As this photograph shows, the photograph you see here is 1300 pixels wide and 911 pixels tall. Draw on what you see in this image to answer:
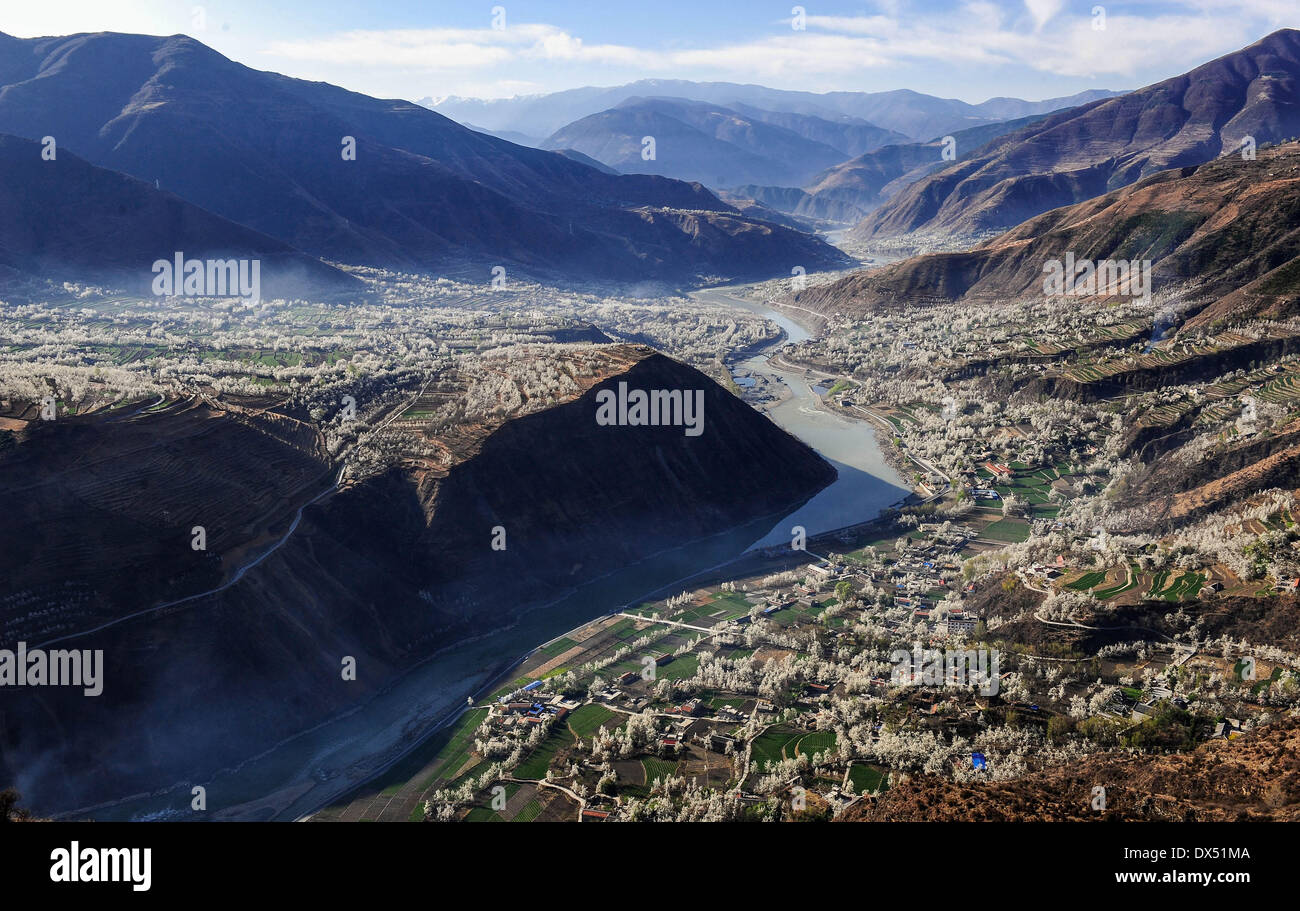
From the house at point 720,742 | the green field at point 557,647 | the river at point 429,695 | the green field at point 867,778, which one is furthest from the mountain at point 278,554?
the green field at point 867,778

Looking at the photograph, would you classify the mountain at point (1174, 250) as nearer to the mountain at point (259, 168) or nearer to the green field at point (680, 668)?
the mountain at point (259, 168)

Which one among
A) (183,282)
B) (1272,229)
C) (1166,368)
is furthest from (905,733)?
(183,282)

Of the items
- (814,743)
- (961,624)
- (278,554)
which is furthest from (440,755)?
(961,624)

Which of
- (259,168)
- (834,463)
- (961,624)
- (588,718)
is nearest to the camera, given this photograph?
(588,718)

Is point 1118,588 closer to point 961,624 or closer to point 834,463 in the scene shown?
point 961,624

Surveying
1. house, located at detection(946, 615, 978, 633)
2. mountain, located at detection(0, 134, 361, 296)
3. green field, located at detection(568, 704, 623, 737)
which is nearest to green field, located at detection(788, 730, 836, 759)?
Answer: green field, located at detection(568, 704, 623, 737)

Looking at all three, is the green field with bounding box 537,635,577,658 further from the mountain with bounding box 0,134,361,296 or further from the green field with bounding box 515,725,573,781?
the mountain with bounding box 0,134,361,296

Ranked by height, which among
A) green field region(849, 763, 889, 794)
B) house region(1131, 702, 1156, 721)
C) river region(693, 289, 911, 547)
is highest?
river region(693, 289, 911, 547)
